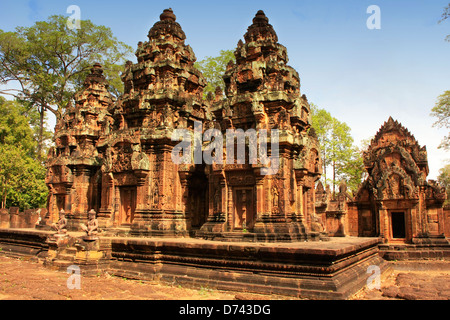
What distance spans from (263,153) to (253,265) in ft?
9.97

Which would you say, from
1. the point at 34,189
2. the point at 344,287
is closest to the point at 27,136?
the point at 34,189

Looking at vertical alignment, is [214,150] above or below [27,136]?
below

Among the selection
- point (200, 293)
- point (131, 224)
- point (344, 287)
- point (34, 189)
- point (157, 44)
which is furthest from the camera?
point (34, 189)

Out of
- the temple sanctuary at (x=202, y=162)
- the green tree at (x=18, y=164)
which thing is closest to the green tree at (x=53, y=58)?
the green tree at (x=18, y=164)

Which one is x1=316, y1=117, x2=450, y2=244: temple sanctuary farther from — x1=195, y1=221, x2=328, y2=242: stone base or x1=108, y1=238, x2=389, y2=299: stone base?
x1=195, y1=221, x2=328, y2=242: stone base

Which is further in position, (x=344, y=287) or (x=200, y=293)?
(x=200, y=293)

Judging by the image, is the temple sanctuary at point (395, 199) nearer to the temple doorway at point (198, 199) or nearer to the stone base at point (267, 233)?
the stone base at point (267, 233)

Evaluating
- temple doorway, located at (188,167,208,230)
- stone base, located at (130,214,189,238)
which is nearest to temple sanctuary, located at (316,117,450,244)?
temple doorway, located at (188,167,208,230)

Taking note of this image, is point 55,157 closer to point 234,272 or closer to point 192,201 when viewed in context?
point 192,201

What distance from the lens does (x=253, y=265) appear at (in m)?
7.68

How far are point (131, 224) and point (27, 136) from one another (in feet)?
63.0

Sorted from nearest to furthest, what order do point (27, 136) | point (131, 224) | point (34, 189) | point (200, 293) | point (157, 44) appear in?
1. point (200, 293)
2. point (131, 224)
3. point (157, 44)
4. point (34, 189)
5. point (27, 136)

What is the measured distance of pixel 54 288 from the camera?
781 cm

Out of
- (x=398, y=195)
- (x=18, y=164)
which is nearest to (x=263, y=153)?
(x=398, y=195)
